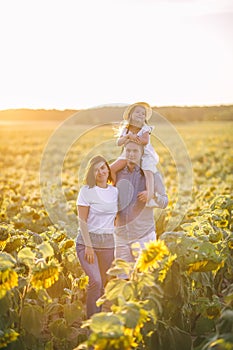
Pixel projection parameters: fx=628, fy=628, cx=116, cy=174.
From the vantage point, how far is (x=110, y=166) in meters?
5.00

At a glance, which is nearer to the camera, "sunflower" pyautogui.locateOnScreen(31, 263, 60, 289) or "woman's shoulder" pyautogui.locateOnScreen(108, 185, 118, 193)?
"sunflower" pyautogui.locateOnScreen(31, 263, 60, 289)

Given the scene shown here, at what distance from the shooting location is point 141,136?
16.0 ft

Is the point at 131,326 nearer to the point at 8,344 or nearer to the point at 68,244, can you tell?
the point at 8,344

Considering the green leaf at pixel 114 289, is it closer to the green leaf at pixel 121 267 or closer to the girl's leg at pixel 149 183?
the green leaf at pixel 121 267

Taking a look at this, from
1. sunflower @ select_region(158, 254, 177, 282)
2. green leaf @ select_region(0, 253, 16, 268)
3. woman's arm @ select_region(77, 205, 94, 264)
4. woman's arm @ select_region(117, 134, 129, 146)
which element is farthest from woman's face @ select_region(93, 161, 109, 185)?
green leaf @ select_region(0, 253, 16, 268)

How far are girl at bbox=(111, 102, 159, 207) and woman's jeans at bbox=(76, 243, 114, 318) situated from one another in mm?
570

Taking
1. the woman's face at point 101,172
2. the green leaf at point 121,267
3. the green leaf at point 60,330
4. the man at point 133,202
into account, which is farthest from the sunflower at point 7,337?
the man at point 133,202

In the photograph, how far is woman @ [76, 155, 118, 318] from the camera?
460 centimetres

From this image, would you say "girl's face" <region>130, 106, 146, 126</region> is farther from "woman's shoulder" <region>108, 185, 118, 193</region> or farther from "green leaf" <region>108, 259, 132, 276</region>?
"green leaf" <region>108, 259, 132, 276</region>

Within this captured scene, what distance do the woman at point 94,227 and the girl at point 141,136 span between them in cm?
32

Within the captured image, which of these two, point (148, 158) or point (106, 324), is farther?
point (148, 158)

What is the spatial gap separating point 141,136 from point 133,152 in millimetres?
148

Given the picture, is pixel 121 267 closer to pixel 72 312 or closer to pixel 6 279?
pixel 6 279

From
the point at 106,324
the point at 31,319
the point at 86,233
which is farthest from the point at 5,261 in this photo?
the point at 86,233
